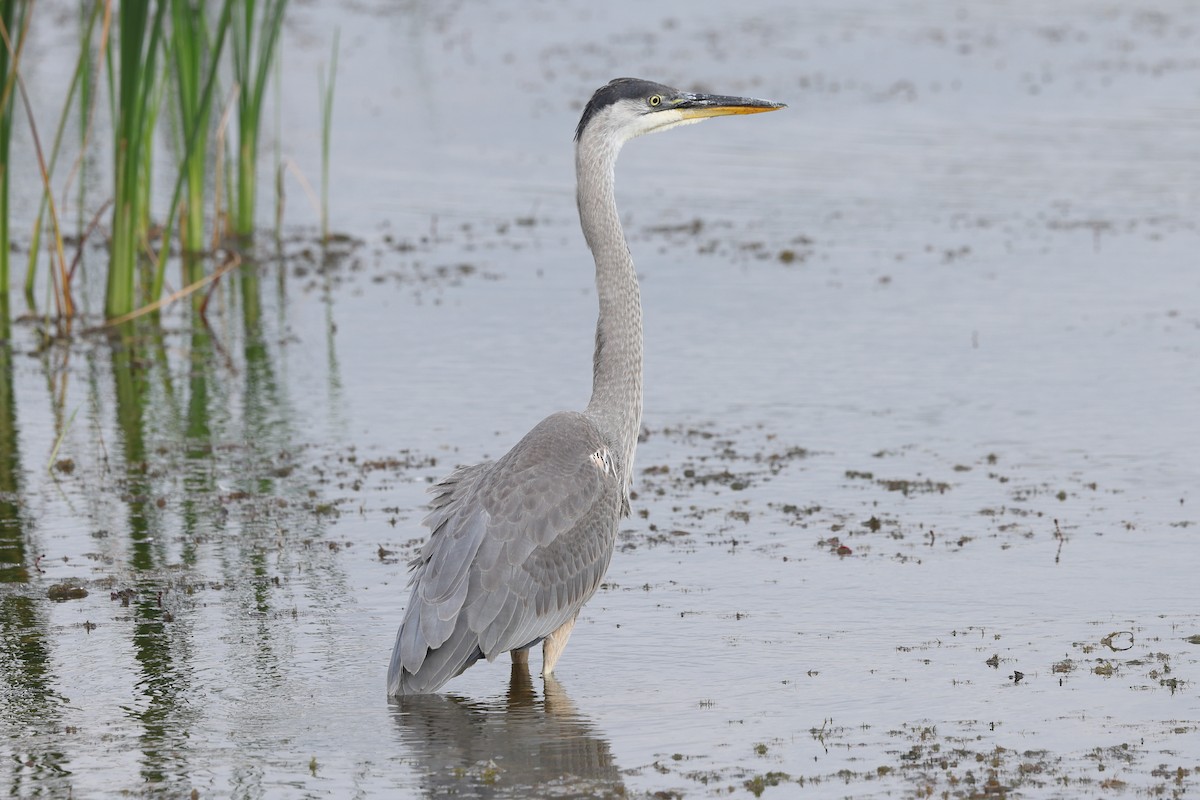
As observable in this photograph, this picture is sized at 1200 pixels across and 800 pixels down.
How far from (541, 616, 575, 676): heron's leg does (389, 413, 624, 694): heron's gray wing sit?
0.10 metres

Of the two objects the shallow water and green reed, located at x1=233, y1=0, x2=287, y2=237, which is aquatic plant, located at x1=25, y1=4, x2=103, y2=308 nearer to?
the shallow water

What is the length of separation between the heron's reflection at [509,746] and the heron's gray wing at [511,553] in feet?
0.73

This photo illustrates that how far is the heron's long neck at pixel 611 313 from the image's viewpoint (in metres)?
8.52

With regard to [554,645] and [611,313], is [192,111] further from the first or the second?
[554,645]

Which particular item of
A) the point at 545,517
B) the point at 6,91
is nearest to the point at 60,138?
the point at 6,91

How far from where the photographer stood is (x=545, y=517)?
25.7ft

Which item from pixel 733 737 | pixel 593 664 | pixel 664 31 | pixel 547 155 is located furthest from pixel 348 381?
pixel 664 31

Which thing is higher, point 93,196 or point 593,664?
point 93,196

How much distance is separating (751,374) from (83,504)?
5.20 m

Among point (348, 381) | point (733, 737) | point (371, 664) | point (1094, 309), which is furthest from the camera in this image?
point (1094, 309)

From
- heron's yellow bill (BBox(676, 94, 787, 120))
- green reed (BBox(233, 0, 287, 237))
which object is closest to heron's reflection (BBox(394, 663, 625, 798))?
heron's yellow bill (BBox(676, 94, 787, 120))

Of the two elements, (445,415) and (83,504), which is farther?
(445,415)

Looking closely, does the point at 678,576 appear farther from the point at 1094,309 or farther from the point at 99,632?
the point at 1094,309

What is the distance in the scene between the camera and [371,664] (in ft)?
26.5
